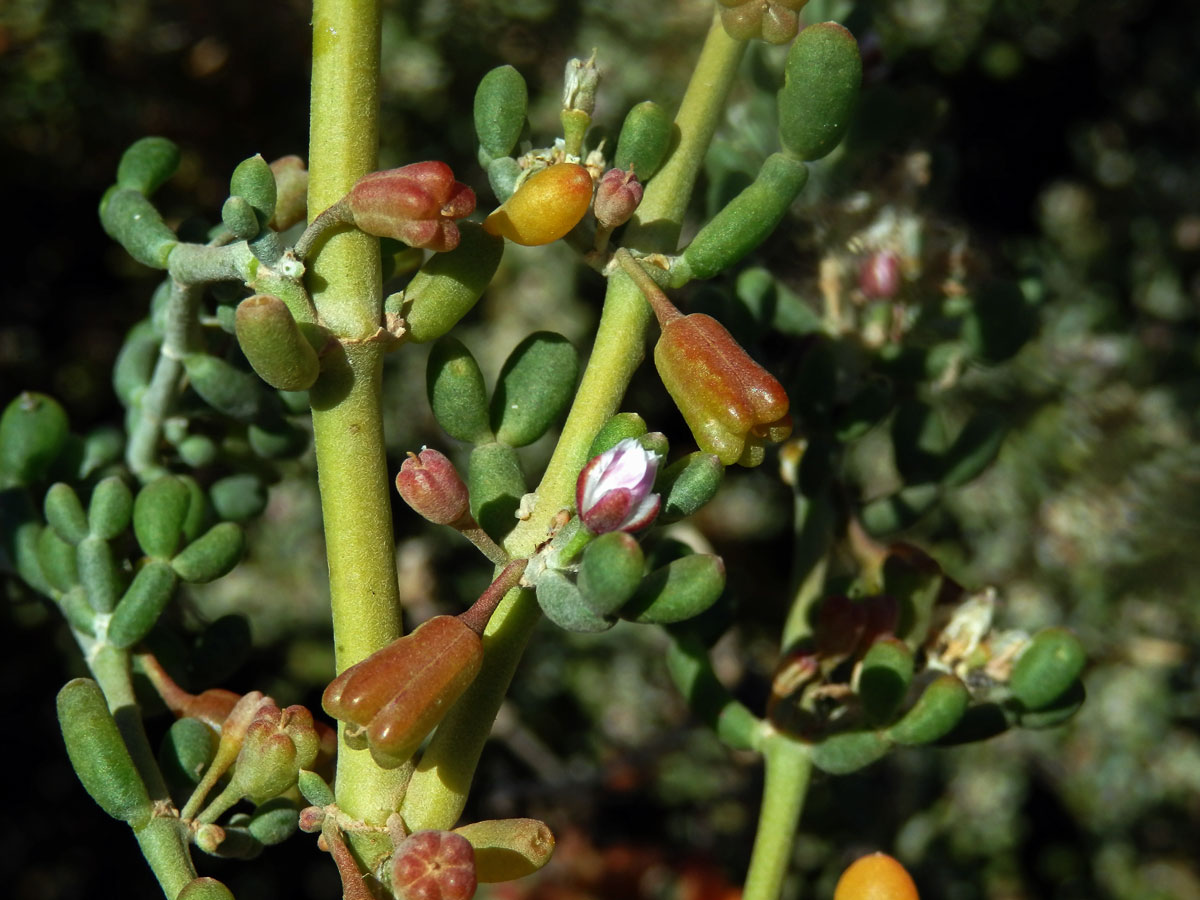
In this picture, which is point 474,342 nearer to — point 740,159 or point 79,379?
point 79,379

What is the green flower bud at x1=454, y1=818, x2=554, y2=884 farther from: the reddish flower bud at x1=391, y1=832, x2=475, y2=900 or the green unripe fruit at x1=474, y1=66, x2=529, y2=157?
the green unripe fruit at x1=474, y1=66, x2=529, y2=157

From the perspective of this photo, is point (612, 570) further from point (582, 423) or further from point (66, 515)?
point (66, 515)

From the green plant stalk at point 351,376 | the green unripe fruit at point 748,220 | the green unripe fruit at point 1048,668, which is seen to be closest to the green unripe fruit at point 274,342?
the green plant stalk at point 351,376

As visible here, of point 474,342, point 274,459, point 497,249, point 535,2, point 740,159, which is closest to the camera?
point 497,249

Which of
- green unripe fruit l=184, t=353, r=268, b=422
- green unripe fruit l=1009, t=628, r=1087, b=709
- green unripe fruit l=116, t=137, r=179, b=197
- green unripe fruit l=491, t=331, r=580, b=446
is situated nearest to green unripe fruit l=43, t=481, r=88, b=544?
green unripe fruit l=184, t=353, r=268, b=422

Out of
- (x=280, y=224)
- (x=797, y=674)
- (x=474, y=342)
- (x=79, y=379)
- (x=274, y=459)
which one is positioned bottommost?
(x=474, y=342)

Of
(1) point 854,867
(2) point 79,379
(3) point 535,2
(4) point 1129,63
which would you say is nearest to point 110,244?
(2) point 79,379

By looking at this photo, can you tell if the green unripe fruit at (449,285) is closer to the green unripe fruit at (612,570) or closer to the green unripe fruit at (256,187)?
the green unripe fruit at (256,187)
